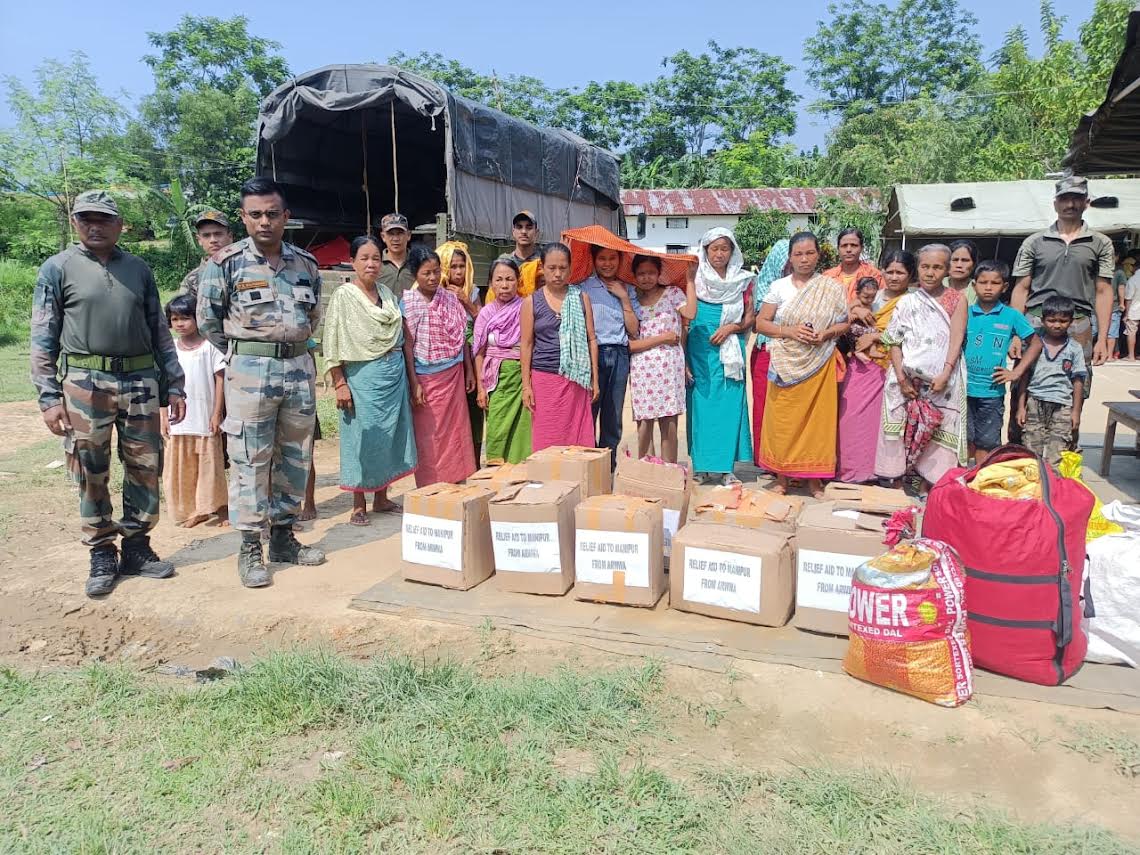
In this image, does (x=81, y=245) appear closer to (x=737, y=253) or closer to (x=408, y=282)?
(x=408, y=282)

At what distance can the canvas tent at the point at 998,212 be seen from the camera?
13719 mm

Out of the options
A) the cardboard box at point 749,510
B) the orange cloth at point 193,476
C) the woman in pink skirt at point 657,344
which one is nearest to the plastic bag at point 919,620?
the cardboard box at point 749,510

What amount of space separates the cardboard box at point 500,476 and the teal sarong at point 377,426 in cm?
77

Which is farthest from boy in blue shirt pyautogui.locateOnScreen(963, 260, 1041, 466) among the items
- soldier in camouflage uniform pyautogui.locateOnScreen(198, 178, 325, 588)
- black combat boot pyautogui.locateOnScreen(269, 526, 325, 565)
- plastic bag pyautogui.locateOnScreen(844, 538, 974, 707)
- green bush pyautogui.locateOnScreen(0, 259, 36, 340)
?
green bush pyautogui.locateOnScreen(0, 259, 36, 340)

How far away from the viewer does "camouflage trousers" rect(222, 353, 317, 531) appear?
3678 mm

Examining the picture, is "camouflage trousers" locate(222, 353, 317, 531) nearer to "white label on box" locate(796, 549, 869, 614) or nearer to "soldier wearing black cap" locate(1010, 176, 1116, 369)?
"white label on box" locate(796, 549, 869, 614)

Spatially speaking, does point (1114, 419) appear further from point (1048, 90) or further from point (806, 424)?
point (1048, 90)

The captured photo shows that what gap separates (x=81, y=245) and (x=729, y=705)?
11.1 ft

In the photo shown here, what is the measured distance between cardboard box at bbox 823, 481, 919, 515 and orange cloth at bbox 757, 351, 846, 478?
50.9 inches

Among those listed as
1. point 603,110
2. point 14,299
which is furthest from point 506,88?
point 14,299

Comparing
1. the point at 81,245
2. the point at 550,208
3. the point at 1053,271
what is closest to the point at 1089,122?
the point at 1053,271

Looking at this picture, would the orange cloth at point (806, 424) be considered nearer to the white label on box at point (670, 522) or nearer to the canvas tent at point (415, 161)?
the white label on box at point (670, 522)

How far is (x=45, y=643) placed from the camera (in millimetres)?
3314

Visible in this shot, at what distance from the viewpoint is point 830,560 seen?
9.48 feet
